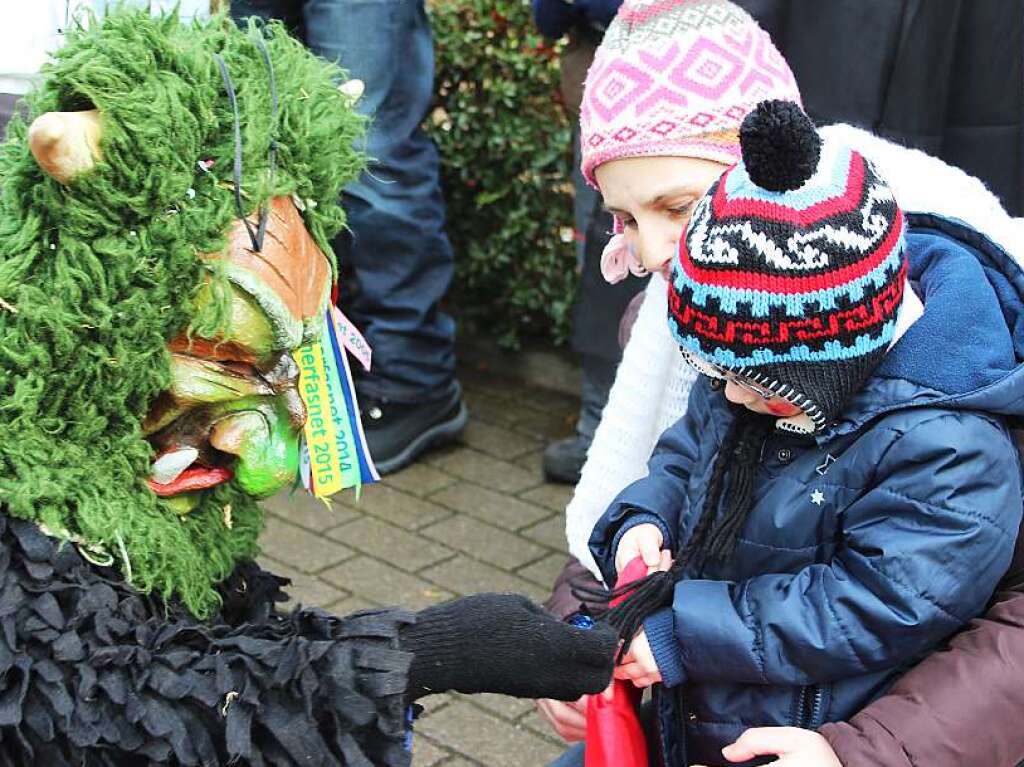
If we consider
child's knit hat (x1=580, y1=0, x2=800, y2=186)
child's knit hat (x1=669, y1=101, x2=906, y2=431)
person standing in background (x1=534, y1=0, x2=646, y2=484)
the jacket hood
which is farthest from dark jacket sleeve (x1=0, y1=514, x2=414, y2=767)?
person standing in background (x1=534, y1=0, x2=646, y2=484)

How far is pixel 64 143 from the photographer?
1625mm

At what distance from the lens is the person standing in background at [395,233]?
425 centimetres

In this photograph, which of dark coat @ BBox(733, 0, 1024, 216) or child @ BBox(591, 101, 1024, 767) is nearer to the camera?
child @ BBox(591, 101, 1024, 767)

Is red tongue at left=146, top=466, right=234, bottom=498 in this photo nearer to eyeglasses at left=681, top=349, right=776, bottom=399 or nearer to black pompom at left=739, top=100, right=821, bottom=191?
eyeglasses at left=681, top=349, right=776, bottom=399

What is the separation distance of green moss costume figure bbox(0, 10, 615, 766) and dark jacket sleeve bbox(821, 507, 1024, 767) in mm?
336

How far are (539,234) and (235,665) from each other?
11.9ft

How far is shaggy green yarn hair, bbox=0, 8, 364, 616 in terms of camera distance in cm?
169

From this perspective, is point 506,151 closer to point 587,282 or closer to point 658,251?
point 587,282

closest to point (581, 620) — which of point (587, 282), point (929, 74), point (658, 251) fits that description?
point (658, 251)

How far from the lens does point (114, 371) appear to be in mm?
Answer: 1743

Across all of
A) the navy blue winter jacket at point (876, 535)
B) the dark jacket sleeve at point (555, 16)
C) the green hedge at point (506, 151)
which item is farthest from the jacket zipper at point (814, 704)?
the green hedge at point (506, 151)

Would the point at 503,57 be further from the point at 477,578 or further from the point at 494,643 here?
the point at 494,643

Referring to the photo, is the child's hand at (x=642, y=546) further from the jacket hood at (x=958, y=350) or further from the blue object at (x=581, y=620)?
the jacket hood at (x=958, y=350)

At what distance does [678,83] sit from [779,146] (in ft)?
1.76
